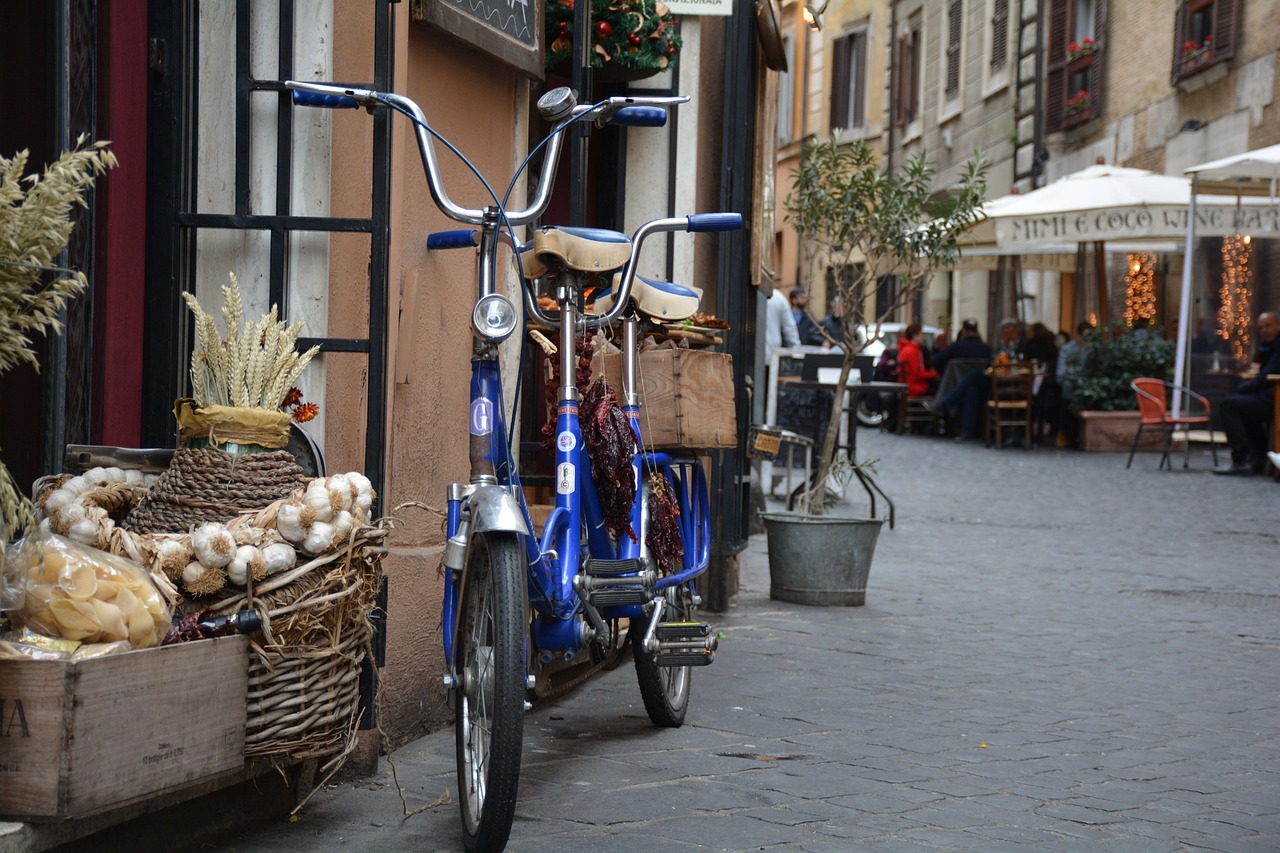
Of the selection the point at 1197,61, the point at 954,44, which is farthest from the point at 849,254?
the point at 954,44

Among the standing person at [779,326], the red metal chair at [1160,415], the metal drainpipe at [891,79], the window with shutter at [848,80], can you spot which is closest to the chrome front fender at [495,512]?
the standing person at [779,326]

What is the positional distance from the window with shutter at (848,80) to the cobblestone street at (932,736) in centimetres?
2716

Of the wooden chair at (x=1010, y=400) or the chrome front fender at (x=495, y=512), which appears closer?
the chrome front fender at (x=495, y=512)

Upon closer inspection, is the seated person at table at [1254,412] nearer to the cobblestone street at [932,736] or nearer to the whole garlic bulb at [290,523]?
the cobblestone street at [932,736]

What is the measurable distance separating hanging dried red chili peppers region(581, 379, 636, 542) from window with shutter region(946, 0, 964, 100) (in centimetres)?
2780

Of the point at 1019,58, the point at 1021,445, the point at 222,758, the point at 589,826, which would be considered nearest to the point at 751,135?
the point at 589,826

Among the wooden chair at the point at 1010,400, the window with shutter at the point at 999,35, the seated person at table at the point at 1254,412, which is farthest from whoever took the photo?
the window with shutter at the point at 999,35

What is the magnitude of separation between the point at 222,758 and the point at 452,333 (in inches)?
74.7

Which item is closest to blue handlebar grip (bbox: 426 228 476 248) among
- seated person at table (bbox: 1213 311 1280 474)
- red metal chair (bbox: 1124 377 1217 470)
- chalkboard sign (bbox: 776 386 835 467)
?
chalkboard sign (bbox: 776 386 835 467)

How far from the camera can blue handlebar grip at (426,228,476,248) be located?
153 inches

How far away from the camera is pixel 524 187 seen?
6168mm

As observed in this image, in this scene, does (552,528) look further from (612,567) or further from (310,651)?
(310,651)

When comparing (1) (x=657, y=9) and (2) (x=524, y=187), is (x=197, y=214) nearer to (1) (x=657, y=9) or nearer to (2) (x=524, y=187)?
(2) (x=524, y=187)

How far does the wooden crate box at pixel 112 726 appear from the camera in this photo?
9.23 ft
